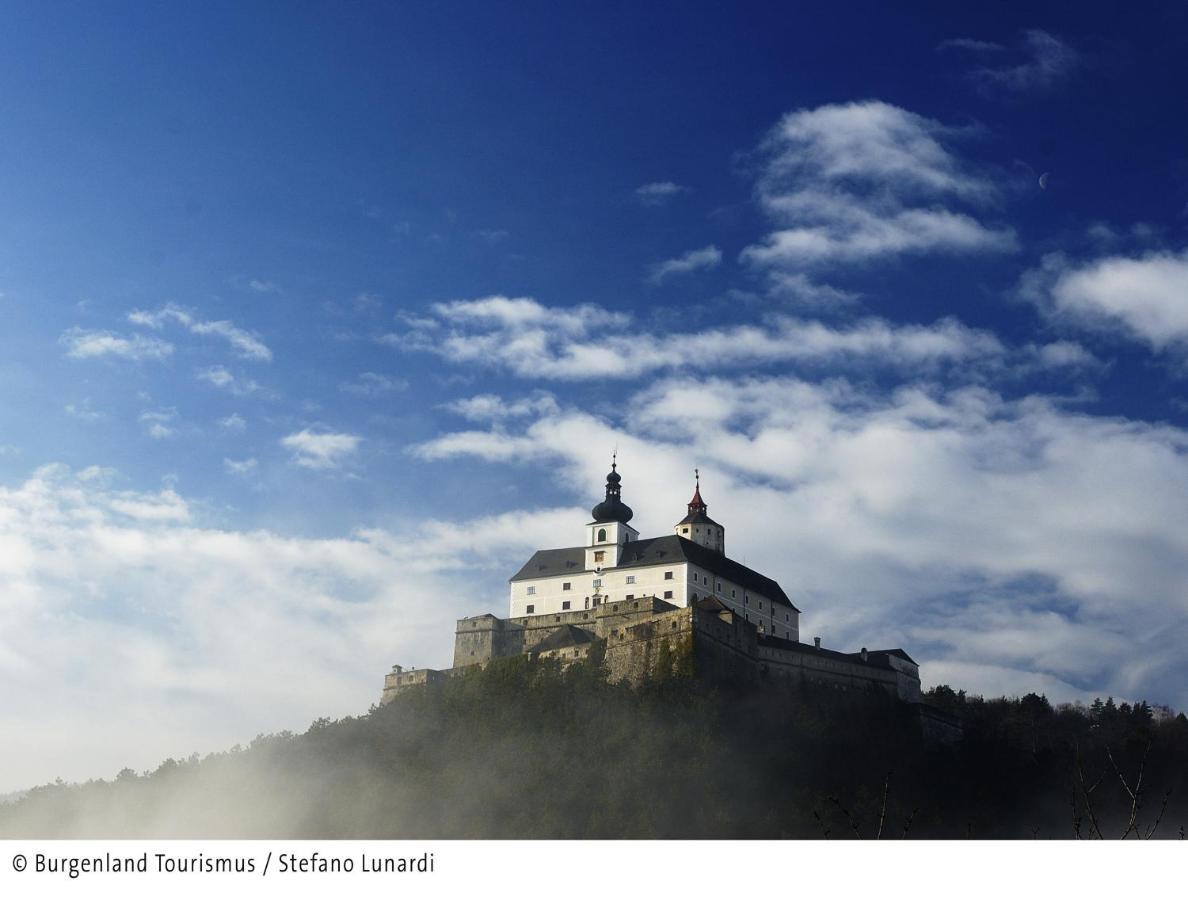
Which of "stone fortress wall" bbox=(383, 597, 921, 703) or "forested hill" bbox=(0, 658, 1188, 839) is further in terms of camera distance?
"stone fortress wall" bbox=(383, 597, 921, 703)

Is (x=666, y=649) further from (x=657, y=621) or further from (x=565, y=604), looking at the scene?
(x=565, y=604)

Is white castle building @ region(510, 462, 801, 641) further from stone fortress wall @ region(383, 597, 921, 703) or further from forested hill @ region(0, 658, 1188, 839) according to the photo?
forested hill @ region(0, 658, 1188, 839)

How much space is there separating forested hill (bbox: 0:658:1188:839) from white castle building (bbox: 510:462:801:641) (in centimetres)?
685

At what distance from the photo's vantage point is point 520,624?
61.2m

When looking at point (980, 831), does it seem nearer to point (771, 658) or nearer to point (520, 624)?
point (771, 658)

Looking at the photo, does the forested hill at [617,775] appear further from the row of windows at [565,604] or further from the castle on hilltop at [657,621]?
the row of windows at [565,604]

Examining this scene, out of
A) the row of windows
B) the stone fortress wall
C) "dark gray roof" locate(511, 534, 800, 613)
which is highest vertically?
"dark gray roof" locate(511, 534, 800, 613)

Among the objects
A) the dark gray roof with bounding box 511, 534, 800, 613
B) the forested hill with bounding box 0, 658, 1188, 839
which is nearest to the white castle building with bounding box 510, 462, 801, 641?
the dark gray roof with bounding box 511, 534, 800, 613

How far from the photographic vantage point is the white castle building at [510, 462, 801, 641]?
60.8 metres

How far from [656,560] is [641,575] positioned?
972 millimetres

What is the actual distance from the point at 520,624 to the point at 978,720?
2213 centimetres

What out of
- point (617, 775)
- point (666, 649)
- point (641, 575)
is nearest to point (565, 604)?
point (641, 575)

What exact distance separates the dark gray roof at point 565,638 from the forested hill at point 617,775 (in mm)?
1884
